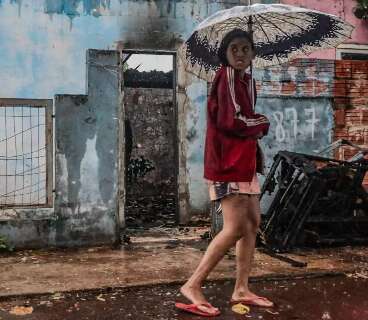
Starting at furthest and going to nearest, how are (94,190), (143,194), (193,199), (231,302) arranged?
(143,194) → (193,199) → (94,190) → (231,302)

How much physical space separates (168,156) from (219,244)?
8231 millimetres

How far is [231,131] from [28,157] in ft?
11.8

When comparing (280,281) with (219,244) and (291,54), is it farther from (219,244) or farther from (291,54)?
(291,54)

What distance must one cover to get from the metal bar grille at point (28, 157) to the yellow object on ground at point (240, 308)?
3.08 m

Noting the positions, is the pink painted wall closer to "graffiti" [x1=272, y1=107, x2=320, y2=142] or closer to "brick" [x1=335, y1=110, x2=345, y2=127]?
"brick" [x1=335, y1=110, x2=345, y2=127]

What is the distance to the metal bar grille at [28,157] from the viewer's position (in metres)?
6.49

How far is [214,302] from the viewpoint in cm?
437

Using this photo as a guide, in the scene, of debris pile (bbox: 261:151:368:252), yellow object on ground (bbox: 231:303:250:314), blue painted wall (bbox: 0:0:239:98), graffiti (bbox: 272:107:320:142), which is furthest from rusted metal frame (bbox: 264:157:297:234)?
blue painted wall (bbox: 0:0:239:98)

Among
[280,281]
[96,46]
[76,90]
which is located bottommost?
[280,281]

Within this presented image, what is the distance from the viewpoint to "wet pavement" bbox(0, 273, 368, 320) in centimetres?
408

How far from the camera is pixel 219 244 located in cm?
402

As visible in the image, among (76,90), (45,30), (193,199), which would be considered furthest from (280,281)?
(45,30)

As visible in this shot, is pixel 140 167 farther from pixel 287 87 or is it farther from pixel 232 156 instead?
pixel 232 156

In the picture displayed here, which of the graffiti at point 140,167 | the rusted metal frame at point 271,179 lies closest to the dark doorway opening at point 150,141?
the graffiti at point 140,167
